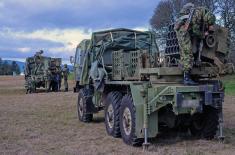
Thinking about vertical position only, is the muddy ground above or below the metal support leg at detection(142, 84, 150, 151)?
below

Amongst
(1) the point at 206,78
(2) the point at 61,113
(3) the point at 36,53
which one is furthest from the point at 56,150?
(3) the point at 36,53

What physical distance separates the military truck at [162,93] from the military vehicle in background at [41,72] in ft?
67.6

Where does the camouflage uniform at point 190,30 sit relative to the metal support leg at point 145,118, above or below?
above

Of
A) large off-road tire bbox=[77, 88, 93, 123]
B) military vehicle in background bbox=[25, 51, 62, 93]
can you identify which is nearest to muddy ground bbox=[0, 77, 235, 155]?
large off-road tire bbox=[77, 88, 93, 123]

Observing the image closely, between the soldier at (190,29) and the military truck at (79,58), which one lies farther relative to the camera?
the military truck at (79,58)

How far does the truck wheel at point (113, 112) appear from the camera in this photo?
10359 millimetres

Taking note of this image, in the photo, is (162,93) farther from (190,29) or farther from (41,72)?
(41,72)

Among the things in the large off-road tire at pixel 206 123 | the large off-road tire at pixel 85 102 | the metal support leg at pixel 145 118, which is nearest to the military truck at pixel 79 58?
the large off-road tire at pixel 85 102

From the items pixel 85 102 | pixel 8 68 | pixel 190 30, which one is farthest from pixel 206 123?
pixel 8 68

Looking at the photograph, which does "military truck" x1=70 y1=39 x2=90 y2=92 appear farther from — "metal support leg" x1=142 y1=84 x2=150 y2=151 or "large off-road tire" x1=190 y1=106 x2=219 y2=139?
"metal support leg" x1=142 y1=84 x2=150 y2=151

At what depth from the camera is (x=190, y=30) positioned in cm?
903

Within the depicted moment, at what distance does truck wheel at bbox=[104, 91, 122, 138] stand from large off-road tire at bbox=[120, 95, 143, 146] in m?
0.45

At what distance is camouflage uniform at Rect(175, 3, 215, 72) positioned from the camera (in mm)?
8906

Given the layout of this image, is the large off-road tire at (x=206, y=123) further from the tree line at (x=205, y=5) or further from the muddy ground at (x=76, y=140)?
the tree line at (x=205, y=5)
